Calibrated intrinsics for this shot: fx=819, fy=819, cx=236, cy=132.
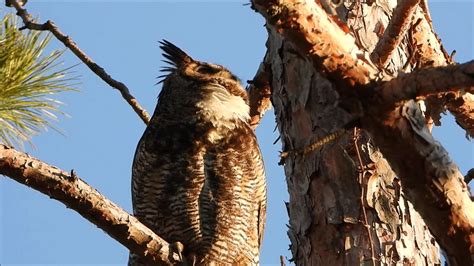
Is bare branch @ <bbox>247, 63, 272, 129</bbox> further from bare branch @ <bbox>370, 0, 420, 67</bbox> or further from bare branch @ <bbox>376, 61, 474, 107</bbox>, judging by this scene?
bare branch @ <bbox>376, 61, 474, 107</bbox>

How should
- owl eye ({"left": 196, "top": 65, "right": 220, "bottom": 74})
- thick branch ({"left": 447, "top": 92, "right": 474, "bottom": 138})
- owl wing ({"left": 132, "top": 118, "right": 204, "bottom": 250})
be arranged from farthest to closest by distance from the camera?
1. owl eye ({"left": 196, "top": 65, "right": 220, "bottom": 74})
2. owl wing ({"left": 132, "top": 118, "right": 204, "bottom": 250})
3. thick branch ({"left": 447, "top": 92, "right": 474, "bottom": 138})

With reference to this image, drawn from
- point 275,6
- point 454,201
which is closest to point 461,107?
point 454,201

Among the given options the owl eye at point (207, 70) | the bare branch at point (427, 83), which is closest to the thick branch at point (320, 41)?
the bare branch at point (427, 83)

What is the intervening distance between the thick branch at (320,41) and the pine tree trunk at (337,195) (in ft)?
2.39

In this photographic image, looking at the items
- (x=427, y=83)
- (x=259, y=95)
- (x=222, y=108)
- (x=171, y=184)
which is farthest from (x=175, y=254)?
(x=427, y=83)

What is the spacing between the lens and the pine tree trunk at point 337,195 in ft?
9.61

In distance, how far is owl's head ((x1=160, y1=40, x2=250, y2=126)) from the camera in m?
3.99

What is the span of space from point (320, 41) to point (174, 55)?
98.4 inches

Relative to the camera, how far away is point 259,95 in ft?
13.2

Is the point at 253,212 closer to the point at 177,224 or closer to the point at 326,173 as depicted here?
the point at 177,224

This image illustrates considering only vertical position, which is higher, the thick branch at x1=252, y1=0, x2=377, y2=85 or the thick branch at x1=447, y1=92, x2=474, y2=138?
the thick branch at x1=447, y1=92, x2=474, y2=138

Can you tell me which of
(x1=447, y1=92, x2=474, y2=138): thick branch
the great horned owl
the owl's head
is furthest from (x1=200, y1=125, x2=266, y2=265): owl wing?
(x1=447, y1=92, x2=474, y2=138): thick branch

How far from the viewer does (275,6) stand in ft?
6.41

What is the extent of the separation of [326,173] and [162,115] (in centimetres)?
121
